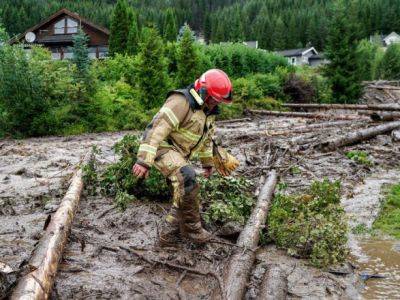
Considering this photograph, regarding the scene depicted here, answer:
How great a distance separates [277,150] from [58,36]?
28.9 m

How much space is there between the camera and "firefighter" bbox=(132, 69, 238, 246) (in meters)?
4.72

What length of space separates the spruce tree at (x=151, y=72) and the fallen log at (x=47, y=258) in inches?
503

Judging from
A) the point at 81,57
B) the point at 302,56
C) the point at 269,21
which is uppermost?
the point at 269,21

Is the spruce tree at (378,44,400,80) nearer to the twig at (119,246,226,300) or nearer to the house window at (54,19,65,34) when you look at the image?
the house window at (54,19,65,34)

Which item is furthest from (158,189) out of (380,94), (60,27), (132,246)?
(60,27)

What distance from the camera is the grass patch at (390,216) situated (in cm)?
598

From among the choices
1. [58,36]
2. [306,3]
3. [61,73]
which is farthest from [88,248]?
[306,3]

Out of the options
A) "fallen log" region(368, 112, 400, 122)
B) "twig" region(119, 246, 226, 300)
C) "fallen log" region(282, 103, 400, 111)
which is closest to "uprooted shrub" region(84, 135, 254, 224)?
"twig" region(119, 246, 226, 300)

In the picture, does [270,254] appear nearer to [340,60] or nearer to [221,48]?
[221,48]

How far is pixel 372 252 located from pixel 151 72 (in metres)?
14.3

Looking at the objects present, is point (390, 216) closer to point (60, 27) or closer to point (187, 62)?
point (187, 62)

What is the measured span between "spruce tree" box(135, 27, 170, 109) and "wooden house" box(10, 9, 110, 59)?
16.6 metres

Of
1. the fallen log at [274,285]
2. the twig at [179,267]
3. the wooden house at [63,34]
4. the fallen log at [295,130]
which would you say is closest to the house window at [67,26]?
the wooden house at [63,34]

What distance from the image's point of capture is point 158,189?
21.5ft
